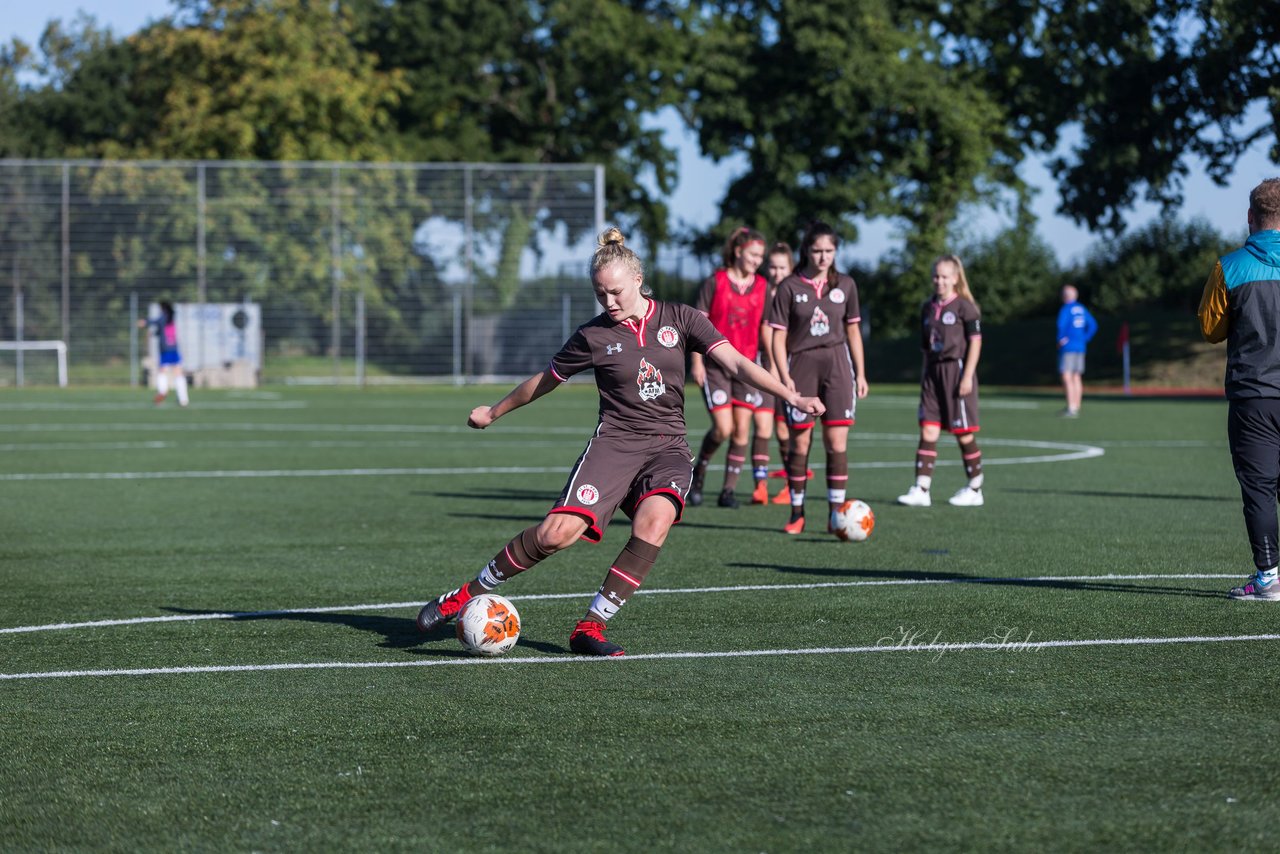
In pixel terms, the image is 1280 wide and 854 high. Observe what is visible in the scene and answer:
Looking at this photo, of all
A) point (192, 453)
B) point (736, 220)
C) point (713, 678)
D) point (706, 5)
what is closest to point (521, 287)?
point (736, 220)

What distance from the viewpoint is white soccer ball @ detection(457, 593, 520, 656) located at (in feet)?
22.2

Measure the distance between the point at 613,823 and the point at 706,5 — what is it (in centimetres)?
5841

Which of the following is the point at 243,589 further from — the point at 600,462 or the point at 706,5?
the point at 706,5

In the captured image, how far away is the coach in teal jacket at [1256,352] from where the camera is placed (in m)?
7.82

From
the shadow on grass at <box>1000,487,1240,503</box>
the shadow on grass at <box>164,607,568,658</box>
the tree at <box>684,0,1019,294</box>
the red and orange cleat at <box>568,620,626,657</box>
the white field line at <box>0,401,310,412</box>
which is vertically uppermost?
the tree at <box>684,0,1019,294</box>

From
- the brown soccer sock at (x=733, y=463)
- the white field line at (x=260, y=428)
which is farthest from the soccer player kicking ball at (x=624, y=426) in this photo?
the white field line at (x=260, y=428)

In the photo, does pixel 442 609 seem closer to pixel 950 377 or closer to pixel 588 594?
pixel 588 594

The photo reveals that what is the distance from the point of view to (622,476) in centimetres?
702

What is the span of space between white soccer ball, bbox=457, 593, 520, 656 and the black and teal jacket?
3697 millimetres

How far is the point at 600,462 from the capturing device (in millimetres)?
7020

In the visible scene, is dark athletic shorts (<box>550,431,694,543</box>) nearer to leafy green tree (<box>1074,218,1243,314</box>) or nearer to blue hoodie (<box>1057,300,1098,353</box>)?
blue hoodie (<box>1057,300,1098,353</box>)

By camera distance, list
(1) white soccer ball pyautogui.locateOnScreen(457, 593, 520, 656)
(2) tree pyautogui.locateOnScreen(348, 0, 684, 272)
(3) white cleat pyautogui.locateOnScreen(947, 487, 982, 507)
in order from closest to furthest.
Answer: (1) white soccer ball pyautogui.locateOnScreen(457, 593, 520, 656), (3) white cleat pyautogui.locateOnScreen(947, 487, 982, 507), (2) tree pyautogui.locateOnScreen(348, 0, 684, 272)

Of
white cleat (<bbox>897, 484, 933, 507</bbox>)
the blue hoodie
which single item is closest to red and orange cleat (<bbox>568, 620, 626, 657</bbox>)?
white cleat (<bbox>897, 484, 933, 507</bbox>)

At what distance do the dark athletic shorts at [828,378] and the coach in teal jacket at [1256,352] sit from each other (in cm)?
369
